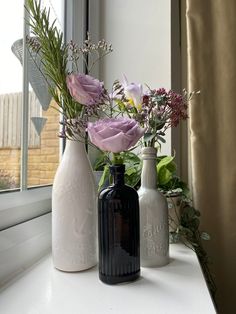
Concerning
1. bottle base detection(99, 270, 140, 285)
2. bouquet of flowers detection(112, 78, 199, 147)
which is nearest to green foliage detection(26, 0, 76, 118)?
bouquet of flowers detection(112, 78, 199, 147)

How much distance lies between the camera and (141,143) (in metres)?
0.66

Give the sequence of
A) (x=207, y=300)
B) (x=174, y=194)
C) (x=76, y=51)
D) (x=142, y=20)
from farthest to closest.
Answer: (x=142, y=20)
(x=174, y=194)
(x=76, y=51)
(x=207, y=300)

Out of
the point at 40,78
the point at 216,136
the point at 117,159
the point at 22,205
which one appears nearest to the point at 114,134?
the point at 117,159

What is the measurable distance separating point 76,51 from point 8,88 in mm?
255

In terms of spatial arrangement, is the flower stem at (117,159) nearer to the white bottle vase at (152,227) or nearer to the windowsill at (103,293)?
the white bottle vase at (152,227)

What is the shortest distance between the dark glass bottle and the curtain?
0.58 metres

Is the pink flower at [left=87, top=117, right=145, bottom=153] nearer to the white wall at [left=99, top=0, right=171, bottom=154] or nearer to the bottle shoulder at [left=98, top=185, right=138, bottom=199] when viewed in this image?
the bottle shoulder at [left=98, top=185, right=138, bottom=199]

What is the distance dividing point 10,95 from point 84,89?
0.32m

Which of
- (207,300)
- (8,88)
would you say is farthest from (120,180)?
(8,88)

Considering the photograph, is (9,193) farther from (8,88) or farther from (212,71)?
(212,71)

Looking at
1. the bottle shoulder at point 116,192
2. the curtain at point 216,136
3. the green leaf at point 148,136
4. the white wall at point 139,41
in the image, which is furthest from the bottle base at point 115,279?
the white wall at point 139,41

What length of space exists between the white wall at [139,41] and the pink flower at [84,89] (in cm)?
70

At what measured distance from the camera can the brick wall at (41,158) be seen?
75 cm

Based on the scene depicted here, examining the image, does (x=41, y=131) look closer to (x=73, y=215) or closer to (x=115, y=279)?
(x=73, y=215)
